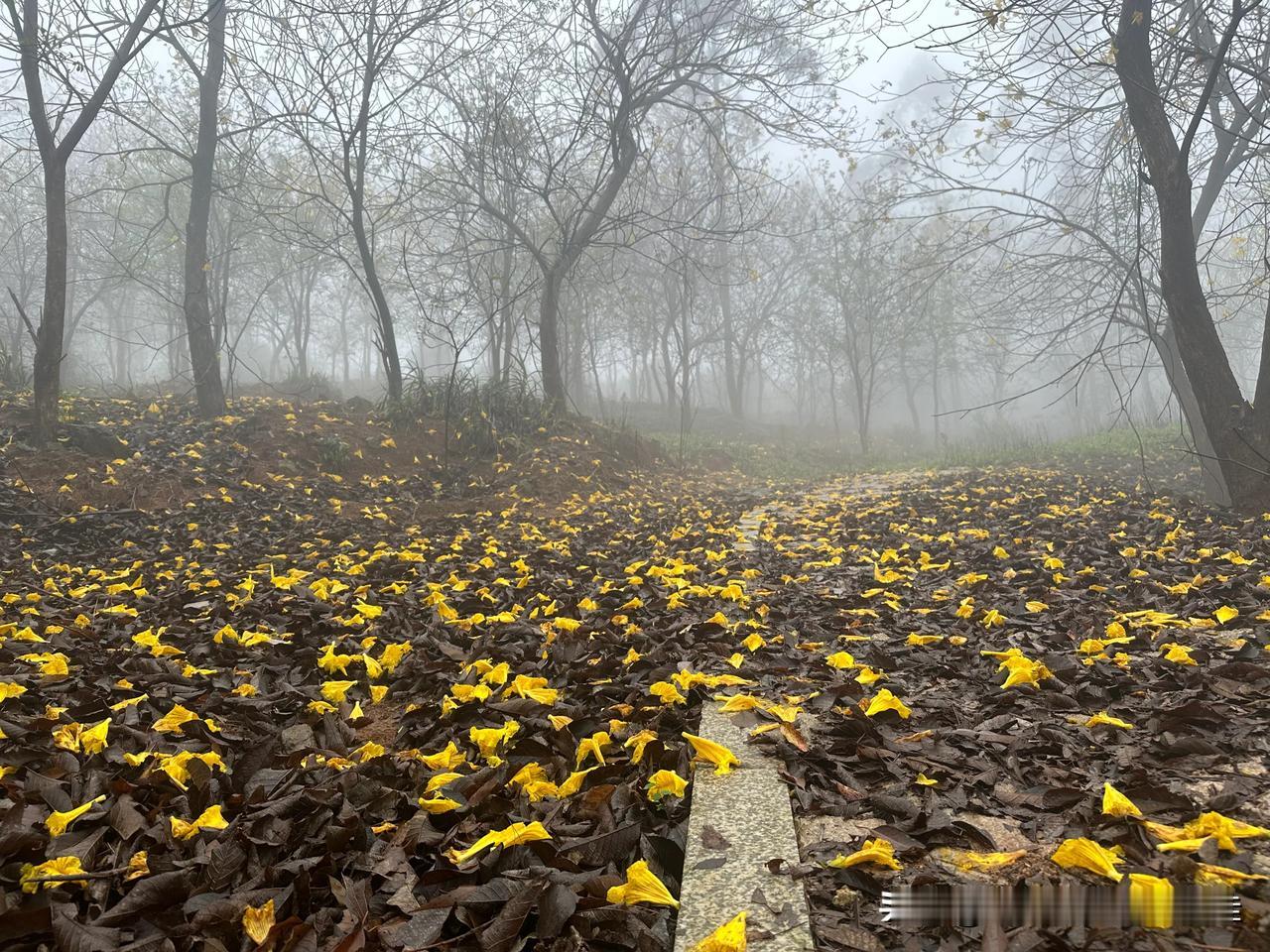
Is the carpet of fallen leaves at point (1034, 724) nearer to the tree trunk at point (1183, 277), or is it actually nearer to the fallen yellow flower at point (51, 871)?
the tree trunk at point (1183, 277)

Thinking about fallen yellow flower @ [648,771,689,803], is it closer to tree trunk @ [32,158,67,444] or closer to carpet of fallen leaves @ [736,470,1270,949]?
carpet of fallen leaves @ [736,470,1270,949]

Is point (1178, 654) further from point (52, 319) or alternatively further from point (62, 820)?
point (52, 319)

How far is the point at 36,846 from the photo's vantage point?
1647 mm

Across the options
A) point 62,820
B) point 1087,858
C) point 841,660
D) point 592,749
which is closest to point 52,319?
point 62,820

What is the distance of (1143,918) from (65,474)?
833 centimetres

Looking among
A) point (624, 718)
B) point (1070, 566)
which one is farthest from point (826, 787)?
point (1070, 566)

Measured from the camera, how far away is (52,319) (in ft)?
22.5

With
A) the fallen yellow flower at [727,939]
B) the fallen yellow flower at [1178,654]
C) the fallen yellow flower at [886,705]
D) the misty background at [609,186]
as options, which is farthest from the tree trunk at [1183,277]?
the fallen yellow flower at [727,939]

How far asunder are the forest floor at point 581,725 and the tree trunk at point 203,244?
4.51 metres

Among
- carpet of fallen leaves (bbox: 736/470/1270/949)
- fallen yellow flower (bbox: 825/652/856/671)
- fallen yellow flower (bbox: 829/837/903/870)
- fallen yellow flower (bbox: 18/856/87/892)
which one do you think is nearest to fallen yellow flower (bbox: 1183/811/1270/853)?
carpet of fallen leaves (bbox: 736/470/1270/949)

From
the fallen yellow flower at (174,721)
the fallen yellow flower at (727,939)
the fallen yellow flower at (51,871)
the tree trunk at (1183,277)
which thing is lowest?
the fallen yellow flower at (727,939)

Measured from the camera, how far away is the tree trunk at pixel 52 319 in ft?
22.6

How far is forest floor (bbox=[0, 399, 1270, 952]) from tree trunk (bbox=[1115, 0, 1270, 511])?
0.78 meters

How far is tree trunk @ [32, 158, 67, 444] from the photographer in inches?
272
